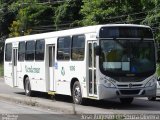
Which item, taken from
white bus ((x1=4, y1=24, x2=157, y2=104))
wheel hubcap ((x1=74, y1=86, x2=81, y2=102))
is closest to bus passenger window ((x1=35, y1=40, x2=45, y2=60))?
white bus ((x1=4, y1=24, x2=157, y2=104))

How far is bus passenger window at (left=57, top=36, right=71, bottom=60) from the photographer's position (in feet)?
71.0

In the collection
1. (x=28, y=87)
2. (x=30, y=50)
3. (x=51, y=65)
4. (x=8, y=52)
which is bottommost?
(x=28, y=87)

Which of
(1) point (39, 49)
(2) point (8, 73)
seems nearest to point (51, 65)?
(1) point (39, 49)

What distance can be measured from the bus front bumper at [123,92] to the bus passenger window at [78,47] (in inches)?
77.3

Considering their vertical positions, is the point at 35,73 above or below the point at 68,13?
below

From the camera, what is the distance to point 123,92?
1900cm

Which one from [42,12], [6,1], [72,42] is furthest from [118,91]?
[6,1]

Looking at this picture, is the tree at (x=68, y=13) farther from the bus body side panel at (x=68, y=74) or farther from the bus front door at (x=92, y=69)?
the bus front door at (x=92, y=69)

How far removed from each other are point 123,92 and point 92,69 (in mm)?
1473

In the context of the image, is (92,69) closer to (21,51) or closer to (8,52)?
(21,51)

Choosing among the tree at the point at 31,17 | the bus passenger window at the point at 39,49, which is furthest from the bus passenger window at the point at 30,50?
the tree at the point at 31,17

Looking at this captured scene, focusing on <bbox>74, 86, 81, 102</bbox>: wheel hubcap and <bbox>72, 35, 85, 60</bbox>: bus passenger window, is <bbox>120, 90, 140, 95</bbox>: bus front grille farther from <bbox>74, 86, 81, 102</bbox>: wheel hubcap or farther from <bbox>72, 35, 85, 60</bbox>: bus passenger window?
<bbox>72, 35, 85, 60</bbox>: bus passenger window

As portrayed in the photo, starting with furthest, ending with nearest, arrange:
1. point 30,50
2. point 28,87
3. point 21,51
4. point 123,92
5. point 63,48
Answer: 1. point 21,51
2. point 28,87
3. point 30,50
4. point 63,48
5. point 123,92

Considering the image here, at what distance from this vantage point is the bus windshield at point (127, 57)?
19.0 m
